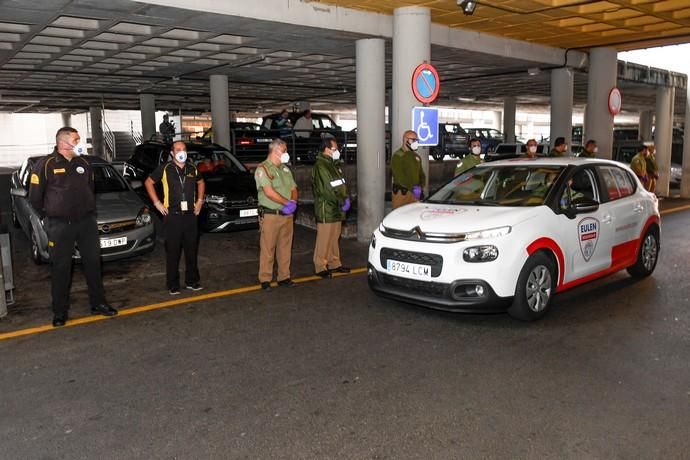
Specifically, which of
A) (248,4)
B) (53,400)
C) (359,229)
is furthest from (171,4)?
(53,400)

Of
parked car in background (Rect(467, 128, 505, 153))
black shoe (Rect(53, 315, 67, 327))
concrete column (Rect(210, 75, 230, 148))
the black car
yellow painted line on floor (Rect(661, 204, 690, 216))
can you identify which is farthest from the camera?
parked car in background (Rect(467, 128, 505, 153))

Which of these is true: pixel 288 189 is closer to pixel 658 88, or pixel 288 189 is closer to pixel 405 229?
pixel 405 229

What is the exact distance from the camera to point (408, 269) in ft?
18.3

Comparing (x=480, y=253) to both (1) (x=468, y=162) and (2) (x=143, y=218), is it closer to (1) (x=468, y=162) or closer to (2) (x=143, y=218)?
(1) (x=468, y=162)

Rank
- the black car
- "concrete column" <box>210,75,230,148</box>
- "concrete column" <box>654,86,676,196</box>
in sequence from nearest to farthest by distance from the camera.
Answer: the black car < "concrete column" <box>210,75,230,148</box> < "concrete column" <box>654,86,676,196</box>

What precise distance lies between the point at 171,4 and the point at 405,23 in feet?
12.4

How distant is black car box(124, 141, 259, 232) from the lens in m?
9.15

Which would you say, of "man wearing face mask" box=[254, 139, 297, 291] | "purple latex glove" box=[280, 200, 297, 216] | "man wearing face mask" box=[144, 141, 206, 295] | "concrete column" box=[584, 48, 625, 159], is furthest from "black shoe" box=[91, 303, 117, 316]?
"concrete column" box=[584, 48, 625, 159]

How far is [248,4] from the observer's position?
8727 mm

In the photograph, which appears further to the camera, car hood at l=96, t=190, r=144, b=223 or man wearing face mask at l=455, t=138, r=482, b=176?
man wearing face mask at l=455, t=138, r=482, b=176

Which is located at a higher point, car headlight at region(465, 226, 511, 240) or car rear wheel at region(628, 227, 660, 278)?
car headlight at region(465, 226, 511, 240)

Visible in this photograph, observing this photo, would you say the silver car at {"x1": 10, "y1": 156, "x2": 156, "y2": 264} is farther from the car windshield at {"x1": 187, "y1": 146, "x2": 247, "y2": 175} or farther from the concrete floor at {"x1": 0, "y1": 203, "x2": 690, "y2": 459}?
the car windshield at {"x1": 187, "y1": 146, "x2": 247, "y2": 175}

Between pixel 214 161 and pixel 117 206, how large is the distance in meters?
3.22

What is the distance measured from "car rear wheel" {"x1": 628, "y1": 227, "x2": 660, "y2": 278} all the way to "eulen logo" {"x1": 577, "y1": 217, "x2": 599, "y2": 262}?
1298mm
